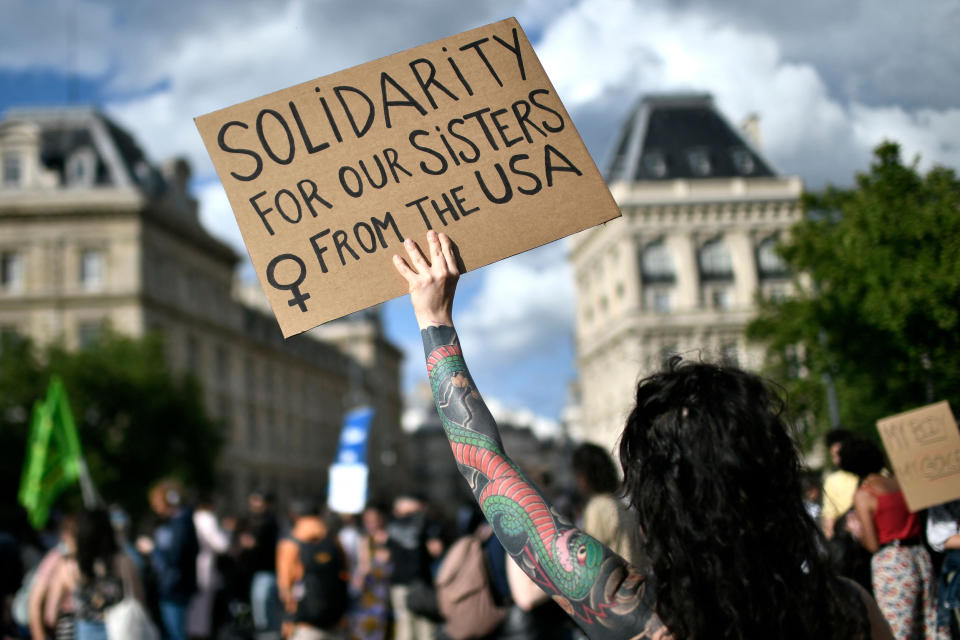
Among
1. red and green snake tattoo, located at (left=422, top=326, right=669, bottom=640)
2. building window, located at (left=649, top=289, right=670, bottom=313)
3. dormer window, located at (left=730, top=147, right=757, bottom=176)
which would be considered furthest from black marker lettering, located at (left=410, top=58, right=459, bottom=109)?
dormer window, located at (left=730, top=147, right=757, bottom=176)

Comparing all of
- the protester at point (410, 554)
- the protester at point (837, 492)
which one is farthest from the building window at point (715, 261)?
the protester at point (837, 492)

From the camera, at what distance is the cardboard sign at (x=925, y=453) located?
14.4ft

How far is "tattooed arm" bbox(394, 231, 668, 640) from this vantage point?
187cm

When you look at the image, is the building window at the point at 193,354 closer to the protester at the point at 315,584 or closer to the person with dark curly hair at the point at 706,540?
the protester at the point at 315,584

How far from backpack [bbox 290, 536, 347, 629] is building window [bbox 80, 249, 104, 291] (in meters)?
42.0

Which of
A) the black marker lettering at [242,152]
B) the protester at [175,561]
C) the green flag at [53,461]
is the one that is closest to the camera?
the black marker lettering at [242,152]

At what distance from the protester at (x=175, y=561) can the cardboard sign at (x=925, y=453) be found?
6668mm

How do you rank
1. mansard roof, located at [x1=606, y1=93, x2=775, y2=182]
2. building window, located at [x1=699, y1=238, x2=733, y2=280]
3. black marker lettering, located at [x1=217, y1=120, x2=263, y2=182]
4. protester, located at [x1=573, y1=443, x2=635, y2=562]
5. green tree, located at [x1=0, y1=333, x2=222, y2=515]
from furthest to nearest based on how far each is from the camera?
1. mansard roof, located at [x1=606, y1=93, x2=775, y2=182]
2. building window, located at [x1=699, y1=238, x2=733, y2=280]
3. green tree, located at [x1=0, y1=333, x2=222, y2=515]
4. protester, located at [x1=573, y1=443, x2=635, y2=562]
5. black marker lettering, located at [x1=217, y1=120, x2=263, y2=182]

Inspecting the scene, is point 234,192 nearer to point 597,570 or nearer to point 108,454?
point 597,570

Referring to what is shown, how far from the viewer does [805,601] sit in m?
1.73

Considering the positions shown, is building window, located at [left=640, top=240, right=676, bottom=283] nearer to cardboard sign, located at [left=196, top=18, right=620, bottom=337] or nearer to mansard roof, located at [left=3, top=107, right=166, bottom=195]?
mansard roof, located at [left=3, top=107, right=166, bottom=195]

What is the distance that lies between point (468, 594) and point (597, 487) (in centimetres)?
101

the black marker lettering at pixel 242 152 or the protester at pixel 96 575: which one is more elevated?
the black marker lettering at pixel 242 152

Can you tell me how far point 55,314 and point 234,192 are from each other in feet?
153
